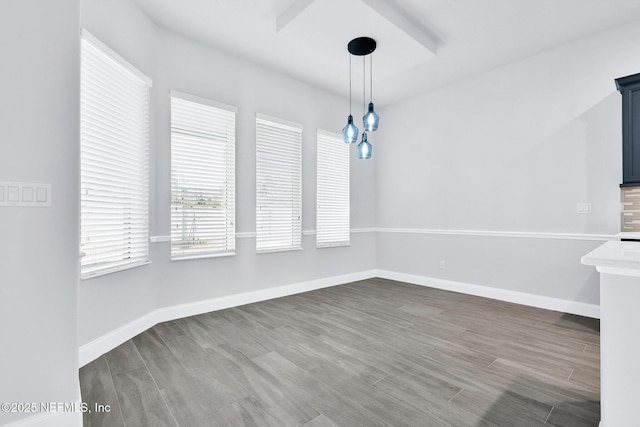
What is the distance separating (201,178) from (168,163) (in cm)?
38

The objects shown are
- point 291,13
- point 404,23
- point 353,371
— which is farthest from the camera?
point 404,23

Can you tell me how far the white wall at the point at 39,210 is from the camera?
56.7 inches

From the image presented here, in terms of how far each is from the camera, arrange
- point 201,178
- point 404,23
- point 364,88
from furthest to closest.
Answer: point 364,88, point 201,178, point 404,23

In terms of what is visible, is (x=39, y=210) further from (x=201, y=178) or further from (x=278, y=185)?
(x=278, y=185)

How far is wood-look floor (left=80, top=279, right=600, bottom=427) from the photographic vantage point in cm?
177

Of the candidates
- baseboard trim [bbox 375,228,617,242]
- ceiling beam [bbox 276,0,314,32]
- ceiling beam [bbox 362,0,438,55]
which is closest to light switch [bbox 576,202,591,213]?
baseboard trim [bbox 375,228,617,242]

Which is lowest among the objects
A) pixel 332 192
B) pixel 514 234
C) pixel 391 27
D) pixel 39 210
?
pixel 514 234

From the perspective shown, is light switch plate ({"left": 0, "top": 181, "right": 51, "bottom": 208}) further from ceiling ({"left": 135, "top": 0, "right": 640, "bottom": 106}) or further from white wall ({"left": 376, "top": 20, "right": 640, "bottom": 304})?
white wall ({"left": 376, "top": 20, "right": 640, "bottom": 304})

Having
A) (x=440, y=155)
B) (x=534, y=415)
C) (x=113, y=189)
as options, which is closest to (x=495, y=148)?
(x=440, y=155)

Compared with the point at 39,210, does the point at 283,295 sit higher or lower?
lower

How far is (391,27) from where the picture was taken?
3086mm

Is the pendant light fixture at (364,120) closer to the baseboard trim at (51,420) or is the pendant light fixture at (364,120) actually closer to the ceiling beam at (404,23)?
the ceiling beam at (404,23)

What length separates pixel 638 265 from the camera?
3.48 ft

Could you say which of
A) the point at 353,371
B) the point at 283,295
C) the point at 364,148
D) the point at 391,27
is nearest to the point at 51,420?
the point at 353,371
